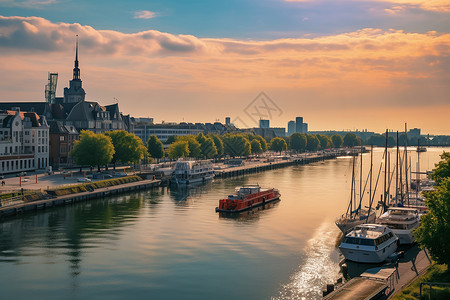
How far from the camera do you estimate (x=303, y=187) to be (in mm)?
129500

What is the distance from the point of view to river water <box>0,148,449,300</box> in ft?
148

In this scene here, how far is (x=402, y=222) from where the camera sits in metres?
62.7

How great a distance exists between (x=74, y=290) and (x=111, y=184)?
7070 cm

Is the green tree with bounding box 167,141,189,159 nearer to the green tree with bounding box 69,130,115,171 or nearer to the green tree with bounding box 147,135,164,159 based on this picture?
the green tree with bounding box 147,135,164,159

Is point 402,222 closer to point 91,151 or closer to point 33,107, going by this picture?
point 91,151

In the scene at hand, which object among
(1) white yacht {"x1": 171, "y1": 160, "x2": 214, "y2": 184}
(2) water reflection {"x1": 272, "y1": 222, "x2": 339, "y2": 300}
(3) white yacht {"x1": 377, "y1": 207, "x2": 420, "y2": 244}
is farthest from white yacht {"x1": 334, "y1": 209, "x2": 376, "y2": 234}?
(1) white yacht {"x1": 171, "y1": 160, "x2": 214, "y2": 184}

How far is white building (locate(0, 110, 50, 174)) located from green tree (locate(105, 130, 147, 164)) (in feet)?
64.0

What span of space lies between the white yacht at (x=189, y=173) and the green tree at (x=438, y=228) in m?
99.9

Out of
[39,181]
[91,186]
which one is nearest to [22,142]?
[39,181]

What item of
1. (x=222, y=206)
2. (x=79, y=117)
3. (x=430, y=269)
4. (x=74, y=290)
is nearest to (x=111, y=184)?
(x=222, y=206)

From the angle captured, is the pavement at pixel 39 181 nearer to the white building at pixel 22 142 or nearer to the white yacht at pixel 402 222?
the white building at pixel 22 142

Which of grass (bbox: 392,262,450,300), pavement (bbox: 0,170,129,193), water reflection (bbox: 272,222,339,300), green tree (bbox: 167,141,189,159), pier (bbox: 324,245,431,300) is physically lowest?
water reflection (bbox: 272,222,339,300)

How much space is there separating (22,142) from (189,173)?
153 ft

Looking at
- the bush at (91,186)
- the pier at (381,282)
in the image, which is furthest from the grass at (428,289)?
the bush at (91,186)
